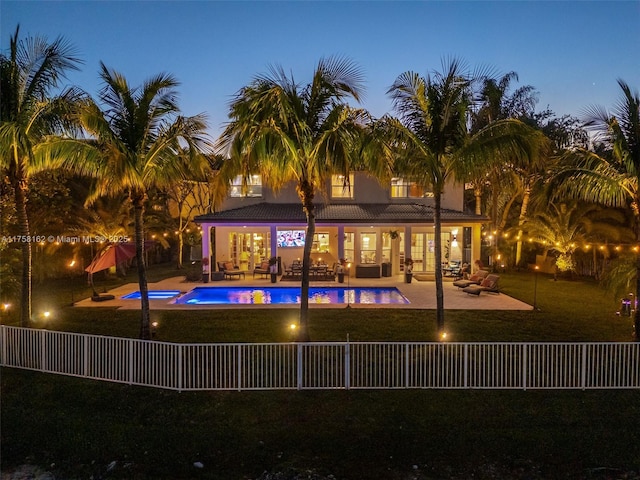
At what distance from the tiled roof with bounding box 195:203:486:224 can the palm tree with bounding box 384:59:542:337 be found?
10819mm

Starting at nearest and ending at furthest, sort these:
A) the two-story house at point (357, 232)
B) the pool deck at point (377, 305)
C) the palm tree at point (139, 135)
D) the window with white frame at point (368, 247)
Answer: the palm tree at point (139, 135) → the pool deck at point (377, 305) → the two-story house at point (357, 232) → the window with white frame at point (368, 247)

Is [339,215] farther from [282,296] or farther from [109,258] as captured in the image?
[109,258]

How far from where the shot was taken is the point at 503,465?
5.76m

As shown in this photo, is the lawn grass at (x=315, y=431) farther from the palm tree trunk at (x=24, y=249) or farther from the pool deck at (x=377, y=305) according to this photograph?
the pool deck at (x=377, y=305)

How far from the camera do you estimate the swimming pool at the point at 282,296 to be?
1659 cm

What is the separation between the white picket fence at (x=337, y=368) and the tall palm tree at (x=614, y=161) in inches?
126

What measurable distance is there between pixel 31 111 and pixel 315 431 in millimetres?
9811

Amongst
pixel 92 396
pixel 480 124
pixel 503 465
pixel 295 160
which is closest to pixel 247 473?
pixel 503 465

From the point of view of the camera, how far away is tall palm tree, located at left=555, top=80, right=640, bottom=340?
31.8 feet

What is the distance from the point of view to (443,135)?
1017 cm

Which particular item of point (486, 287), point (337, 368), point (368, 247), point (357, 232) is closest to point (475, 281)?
point (486, 287)

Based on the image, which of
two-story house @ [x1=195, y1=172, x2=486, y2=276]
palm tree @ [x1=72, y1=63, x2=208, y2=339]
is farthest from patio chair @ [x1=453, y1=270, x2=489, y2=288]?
palm tree @ [x1=72, y1=63, x2=208, y2=339]

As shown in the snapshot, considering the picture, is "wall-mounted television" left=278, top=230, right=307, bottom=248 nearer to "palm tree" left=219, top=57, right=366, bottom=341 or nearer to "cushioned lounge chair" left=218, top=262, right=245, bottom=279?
"cushioned lounge chair" left=218, top=262, right=245, bottom=279

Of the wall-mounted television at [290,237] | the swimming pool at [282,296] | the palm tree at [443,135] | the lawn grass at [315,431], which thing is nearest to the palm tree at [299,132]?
the palm tree at [443,135]
